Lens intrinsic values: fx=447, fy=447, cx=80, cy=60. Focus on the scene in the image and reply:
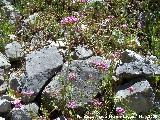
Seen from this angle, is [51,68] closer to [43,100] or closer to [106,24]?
[43,100]

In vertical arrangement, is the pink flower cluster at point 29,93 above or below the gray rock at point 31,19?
below

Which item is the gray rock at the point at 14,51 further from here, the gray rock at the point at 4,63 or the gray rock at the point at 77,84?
the gray rock at the point at 77,84

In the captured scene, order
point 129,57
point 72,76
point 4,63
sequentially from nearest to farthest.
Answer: point 72,76 → point 129,57 → point 4,63

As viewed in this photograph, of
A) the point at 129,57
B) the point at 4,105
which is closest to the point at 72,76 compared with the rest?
the point at 129,57

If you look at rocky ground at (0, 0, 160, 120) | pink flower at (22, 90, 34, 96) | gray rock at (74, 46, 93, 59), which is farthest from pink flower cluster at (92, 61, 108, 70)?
pink flower at (22, 90, 34, 96)

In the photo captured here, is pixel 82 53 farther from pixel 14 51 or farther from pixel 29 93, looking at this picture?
pixel 29 93

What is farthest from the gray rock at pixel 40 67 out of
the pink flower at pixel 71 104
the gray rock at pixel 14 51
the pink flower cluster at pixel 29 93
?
the pink flower at pixel 71 104
